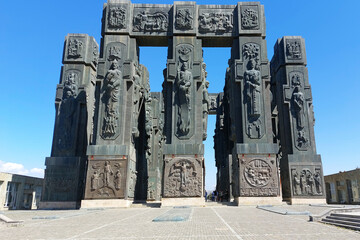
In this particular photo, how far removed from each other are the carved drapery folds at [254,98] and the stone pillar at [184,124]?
2844mm

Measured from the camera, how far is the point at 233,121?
61.8ft

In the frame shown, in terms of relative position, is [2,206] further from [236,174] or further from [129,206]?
[236,174]

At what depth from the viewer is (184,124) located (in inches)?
694

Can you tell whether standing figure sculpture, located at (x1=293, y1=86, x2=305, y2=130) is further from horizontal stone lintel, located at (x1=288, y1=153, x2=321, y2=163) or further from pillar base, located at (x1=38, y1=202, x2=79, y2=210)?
pillar base, located at (x1=38, y1=202, x2=79, y2=210)

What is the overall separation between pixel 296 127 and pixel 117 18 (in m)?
14.1

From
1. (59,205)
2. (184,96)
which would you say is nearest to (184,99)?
(184,96)

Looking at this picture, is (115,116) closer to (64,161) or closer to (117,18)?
(64,161)

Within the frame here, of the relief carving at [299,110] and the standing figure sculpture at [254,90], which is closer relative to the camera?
the standing figure sculpture at [254,90]

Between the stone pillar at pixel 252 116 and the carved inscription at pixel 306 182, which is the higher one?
the stone pillar at pixel 252 116

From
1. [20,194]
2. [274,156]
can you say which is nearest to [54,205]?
[20,194]

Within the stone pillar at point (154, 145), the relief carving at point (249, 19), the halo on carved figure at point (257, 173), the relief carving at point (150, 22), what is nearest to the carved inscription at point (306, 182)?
the halo on carved figure at point (257, 173)

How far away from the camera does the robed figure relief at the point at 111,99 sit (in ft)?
57.8

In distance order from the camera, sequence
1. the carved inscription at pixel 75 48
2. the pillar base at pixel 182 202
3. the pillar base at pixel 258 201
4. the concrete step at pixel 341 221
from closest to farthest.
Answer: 1. the concrete step at pixel 341 221
2. the pillar base at pixel 182 202
3. the pillar base at pixel 258 201
4. the carved inscription at pixel 75 48

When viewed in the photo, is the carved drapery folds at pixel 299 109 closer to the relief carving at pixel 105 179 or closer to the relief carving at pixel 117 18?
the relief carving at pixel 105 179
